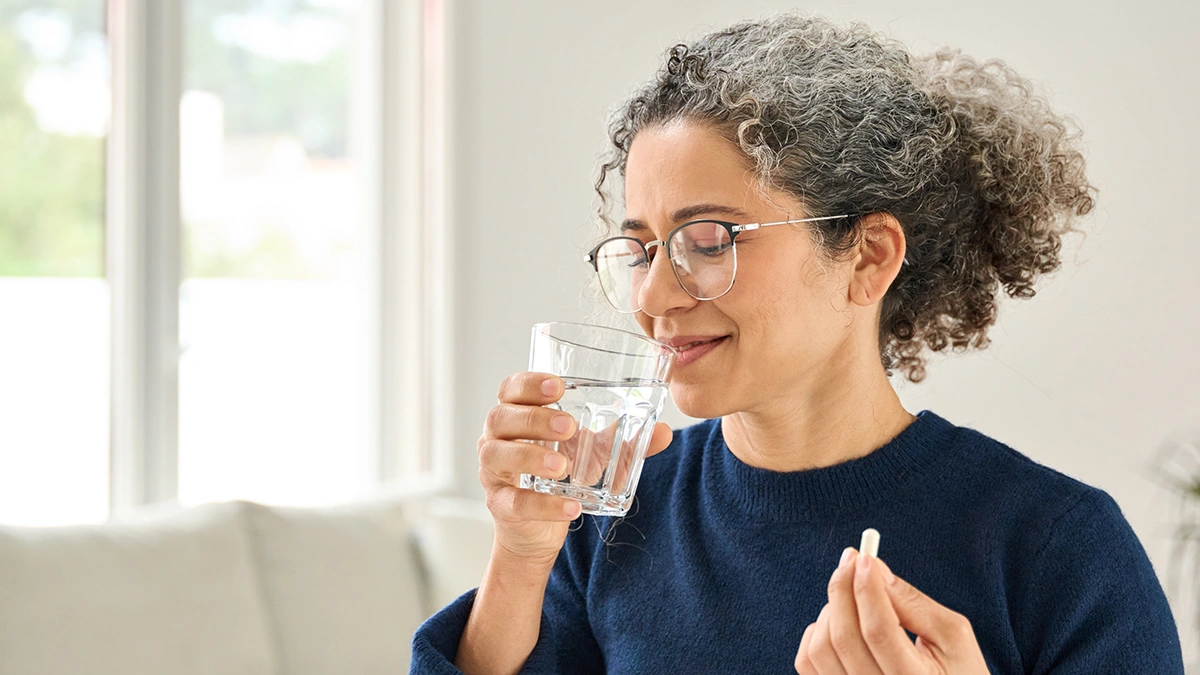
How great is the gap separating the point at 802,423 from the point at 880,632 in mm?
479

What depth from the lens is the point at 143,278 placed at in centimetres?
278

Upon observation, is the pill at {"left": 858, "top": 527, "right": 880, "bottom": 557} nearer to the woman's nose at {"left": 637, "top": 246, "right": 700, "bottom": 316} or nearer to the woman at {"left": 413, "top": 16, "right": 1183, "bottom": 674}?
the woman at {"left": 413, "top": 16, "right": 1183, "bottom": 674}

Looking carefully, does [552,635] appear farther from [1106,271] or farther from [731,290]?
[1106,271]

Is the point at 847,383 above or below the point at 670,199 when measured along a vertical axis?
below

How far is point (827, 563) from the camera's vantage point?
4.04 ft

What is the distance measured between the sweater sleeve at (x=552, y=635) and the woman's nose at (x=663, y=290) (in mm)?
386

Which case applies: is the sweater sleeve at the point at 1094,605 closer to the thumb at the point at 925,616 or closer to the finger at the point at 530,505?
the thumb at the point at 925,616

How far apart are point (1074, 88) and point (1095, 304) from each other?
601 mm

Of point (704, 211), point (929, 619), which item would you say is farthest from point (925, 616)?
point (704, 211)

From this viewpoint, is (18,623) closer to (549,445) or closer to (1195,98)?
(549,445)

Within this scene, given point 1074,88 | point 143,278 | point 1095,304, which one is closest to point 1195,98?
point 1074,88

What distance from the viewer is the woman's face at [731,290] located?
1.18 meters

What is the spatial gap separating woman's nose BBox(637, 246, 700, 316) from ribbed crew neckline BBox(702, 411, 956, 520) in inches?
10.3

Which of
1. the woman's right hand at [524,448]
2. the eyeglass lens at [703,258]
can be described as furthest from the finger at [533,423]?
the eyeglass lens at [703,258]
